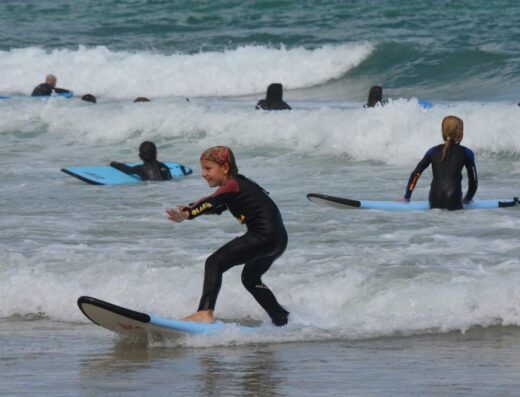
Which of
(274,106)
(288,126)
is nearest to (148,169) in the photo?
(288,126)

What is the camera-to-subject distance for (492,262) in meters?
9.59

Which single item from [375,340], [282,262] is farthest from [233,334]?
[282,262]

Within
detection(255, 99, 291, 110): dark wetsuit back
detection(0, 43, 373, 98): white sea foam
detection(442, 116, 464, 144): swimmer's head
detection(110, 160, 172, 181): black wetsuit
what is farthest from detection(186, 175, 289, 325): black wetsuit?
detection(0, 43, 373, 98): white sea foam

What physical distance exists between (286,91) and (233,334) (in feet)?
77.6

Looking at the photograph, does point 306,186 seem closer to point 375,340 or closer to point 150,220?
point 150,220

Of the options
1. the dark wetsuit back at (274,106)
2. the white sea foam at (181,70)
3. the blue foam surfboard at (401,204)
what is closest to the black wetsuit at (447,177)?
the blue foam surfboard at (401,204)

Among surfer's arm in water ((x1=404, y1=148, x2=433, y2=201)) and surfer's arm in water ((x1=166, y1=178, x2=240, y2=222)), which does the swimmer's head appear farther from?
surfer's arm in water ((x1=166, y1=178, x2=240, y2=222))

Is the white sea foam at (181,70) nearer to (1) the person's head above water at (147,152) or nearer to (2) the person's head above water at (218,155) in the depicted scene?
(1) the person's head above water at (147,152)

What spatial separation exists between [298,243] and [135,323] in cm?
336

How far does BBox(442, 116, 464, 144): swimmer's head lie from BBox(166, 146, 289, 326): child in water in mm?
4242

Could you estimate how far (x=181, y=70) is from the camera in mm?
32562

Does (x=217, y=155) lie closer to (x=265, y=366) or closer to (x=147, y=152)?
(x=265, y=366)

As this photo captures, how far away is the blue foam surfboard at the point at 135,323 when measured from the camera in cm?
729

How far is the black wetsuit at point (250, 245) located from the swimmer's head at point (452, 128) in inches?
167
